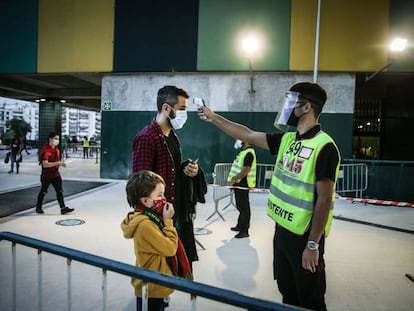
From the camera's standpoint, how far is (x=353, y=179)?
10.3 metres

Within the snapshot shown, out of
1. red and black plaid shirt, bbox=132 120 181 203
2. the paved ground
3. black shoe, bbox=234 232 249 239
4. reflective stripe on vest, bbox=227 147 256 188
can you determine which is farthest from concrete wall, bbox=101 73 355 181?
red and black plaid shirt, bbox=132 120 181 203

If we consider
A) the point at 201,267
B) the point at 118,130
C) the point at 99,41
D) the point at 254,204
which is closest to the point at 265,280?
the point at 201,267

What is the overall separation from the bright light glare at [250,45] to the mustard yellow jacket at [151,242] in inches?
380

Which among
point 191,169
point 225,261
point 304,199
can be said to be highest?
point 191,169

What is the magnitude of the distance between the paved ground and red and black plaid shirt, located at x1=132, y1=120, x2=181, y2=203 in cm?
139

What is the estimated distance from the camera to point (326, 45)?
11.6 meters

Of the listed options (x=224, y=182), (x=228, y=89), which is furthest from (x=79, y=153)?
(x=224, y=182)

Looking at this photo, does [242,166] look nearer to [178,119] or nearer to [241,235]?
[241,235]

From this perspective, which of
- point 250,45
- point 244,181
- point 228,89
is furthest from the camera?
point 228,89

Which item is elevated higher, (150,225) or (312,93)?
(312,93)

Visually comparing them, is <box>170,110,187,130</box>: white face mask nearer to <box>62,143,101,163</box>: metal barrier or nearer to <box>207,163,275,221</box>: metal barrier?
<box>207,163,275,221</box>: metal barrier

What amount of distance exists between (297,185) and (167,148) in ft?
4.26

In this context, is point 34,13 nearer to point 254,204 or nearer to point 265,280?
point 254,204

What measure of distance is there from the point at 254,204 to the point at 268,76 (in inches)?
202
